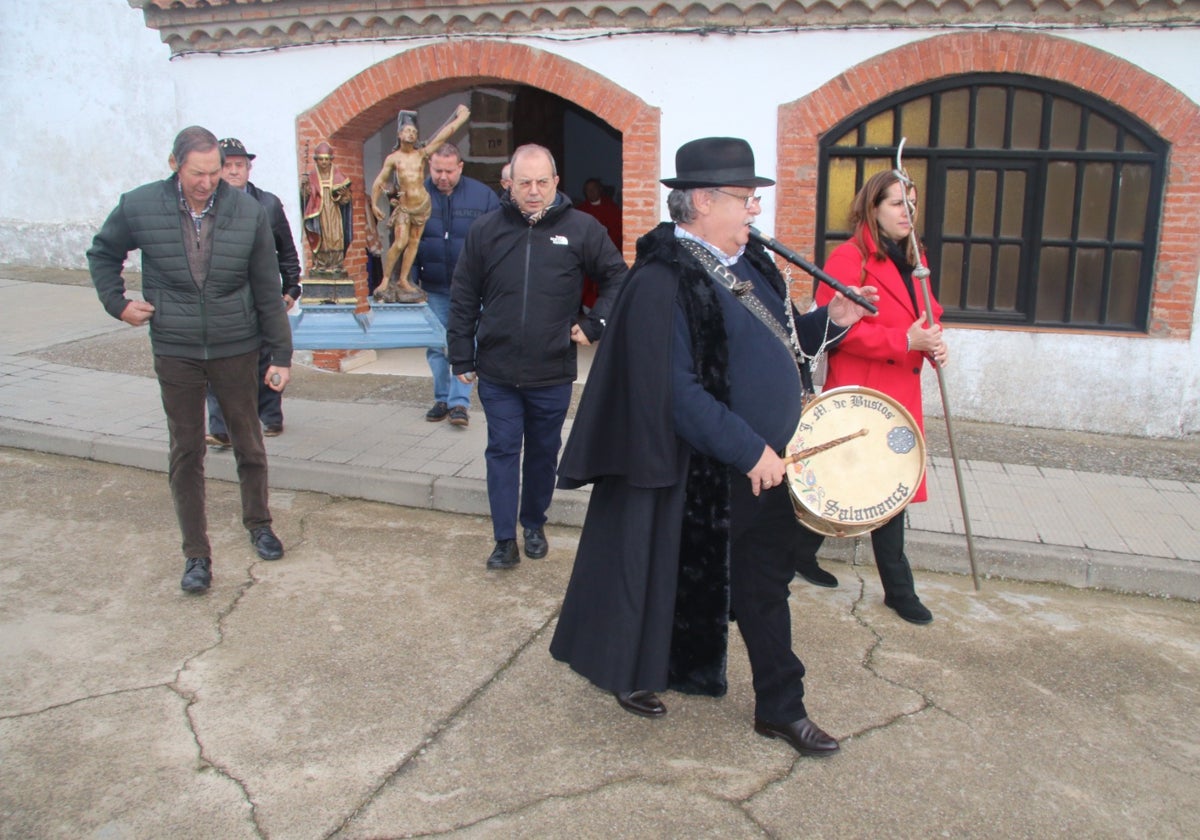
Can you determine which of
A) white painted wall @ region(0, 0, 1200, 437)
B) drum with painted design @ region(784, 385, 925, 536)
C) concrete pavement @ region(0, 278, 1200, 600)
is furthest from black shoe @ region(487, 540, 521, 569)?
white painted wall @ region(0, 0, 1200, 437)

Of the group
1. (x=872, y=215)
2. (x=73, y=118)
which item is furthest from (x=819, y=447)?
(x=73, y=118)

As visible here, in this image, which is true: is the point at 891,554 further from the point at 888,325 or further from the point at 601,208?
the point at 601,208

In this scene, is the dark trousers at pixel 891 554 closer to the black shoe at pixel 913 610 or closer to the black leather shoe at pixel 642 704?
the black shoe at pixel 913 610

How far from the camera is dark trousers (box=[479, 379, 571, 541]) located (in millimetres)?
5117

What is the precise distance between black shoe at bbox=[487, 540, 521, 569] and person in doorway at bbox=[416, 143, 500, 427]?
6.72ft

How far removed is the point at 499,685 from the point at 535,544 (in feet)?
4.52

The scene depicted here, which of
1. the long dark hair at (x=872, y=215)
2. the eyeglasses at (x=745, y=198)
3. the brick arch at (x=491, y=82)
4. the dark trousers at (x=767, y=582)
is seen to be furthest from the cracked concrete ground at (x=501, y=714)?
the brick arch at (x=491, y=82)

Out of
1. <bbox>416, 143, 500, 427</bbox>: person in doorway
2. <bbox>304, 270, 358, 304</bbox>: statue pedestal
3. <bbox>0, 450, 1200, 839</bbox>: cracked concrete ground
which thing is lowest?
<bbox>0, 450, 1200, 839</bbox>: cracked concrete ground

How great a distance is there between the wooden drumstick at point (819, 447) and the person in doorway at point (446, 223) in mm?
3617

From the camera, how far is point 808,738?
354 centimetres

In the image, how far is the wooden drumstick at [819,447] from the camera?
3.52m

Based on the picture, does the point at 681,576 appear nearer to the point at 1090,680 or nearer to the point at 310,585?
the point at 1090,680

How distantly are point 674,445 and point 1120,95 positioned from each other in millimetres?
5688

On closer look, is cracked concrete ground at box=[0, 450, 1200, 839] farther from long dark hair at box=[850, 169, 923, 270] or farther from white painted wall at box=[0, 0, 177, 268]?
white painted wall at box=[0, 0, 177, 268]
